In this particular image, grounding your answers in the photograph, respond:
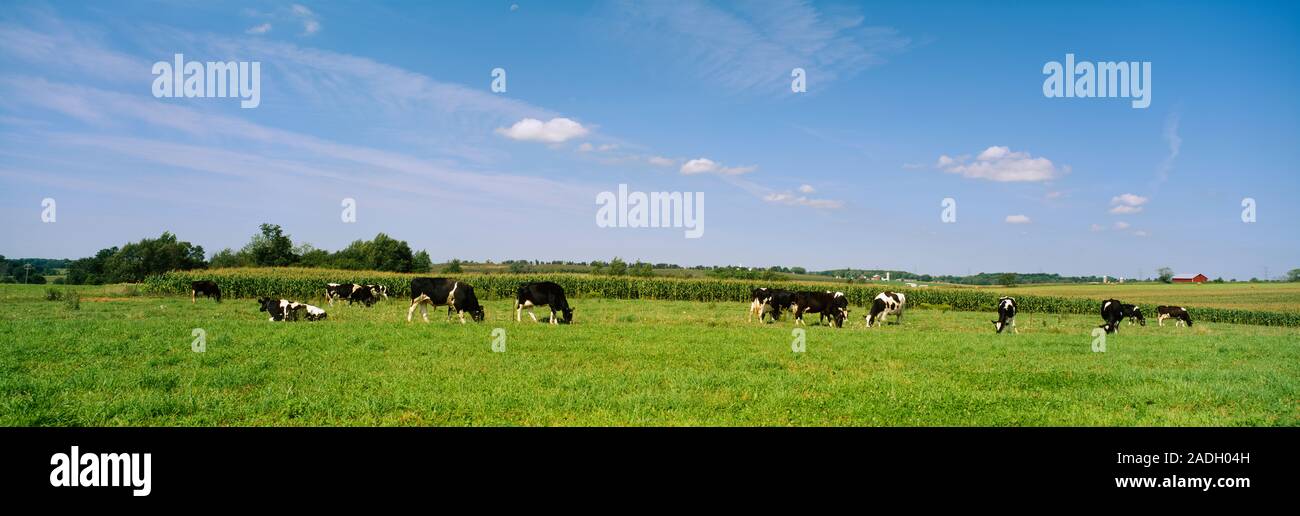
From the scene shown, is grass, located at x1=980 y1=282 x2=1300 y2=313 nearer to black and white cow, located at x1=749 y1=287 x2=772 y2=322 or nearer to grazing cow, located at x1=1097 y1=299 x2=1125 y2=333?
grazing cow, located at x1=1097 y1=299 x2=1125 y2=333

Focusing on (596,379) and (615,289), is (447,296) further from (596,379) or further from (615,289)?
(615,289)

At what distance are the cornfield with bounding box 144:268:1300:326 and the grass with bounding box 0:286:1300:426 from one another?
29.2 metres

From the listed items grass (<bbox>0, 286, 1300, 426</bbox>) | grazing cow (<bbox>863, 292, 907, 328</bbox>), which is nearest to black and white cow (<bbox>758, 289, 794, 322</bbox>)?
grazing cow (<bbox>863, 292, 907, 328</bbox>)

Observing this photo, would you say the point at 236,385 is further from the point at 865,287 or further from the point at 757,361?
the point at 865,287

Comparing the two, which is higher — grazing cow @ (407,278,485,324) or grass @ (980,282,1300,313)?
grazing cow @ (407,278,485,324)

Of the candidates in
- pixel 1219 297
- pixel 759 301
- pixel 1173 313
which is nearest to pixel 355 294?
pixel 759 301

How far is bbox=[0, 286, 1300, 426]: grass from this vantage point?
335 inches

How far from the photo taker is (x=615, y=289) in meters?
54.1

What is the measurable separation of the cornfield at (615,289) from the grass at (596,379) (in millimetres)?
29158

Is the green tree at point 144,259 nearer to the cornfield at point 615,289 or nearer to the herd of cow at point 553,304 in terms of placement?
the cornfield at point 615,289
